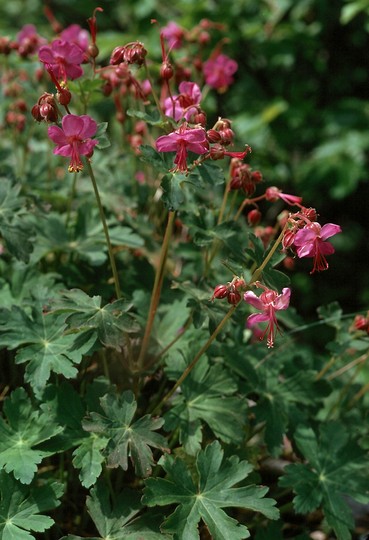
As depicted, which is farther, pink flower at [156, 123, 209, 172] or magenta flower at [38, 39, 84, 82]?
magenta flower at [38, 39, 84, 82]

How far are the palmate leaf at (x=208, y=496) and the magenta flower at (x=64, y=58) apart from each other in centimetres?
94

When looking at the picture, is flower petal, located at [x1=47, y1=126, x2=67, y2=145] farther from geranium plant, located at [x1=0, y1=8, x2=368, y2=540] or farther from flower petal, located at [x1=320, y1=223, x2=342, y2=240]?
flower petal, located at [x1=320, y1=223, x2=342, y2=240]

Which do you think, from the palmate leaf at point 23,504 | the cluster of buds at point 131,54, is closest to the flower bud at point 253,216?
the cluster of buds at point 131,54

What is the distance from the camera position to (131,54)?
5.00 ft

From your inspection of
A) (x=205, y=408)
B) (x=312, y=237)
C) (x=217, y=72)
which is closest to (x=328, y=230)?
(x=312, y=237)

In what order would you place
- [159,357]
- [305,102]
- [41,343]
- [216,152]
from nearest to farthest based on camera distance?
[216,152] → [41,343] → [159,357] → [305,102]

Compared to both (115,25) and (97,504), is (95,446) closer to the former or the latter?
(97,504)

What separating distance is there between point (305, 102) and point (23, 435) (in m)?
2.46

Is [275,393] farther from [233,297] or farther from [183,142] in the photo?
[183,142]

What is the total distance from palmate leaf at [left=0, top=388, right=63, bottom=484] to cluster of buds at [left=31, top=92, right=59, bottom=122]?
0.62 m

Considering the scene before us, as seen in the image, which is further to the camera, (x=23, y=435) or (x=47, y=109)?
(x=23, y=435)

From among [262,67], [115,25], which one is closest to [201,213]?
[262,67]

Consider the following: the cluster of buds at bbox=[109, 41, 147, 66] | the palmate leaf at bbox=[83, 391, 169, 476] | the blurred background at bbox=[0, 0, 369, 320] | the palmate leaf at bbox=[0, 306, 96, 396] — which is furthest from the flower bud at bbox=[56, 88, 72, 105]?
the blurred background at bbox=[0, 0, 369, 320]

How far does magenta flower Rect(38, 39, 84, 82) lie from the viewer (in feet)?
5.46
